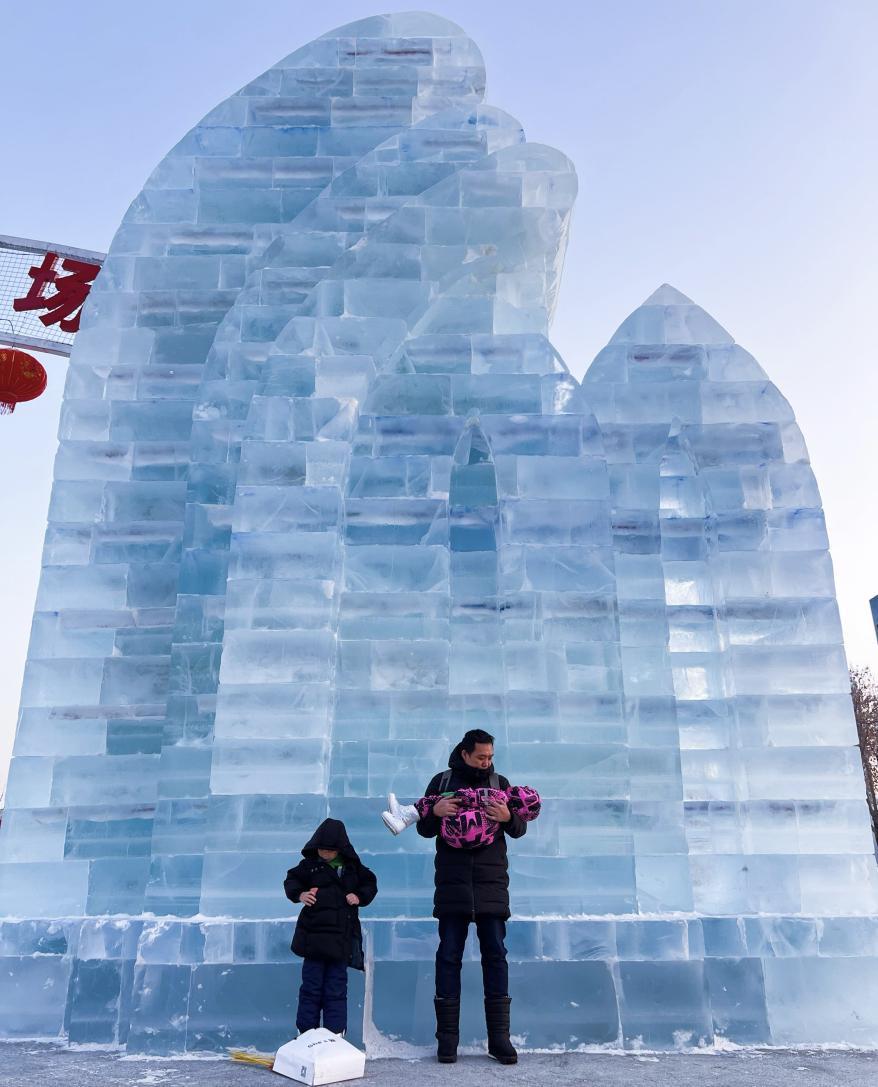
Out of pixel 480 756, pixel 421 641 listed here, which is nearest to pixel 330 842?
pixel 480 756

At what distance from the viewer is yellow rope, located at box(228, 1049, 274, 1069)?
187 inches

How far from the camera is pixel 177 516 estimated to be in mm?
6969

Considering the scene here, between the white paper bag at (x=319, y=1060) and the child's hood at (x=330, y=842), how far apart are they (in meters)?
0.80

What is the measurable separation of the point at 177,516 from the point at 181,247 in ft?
7.24

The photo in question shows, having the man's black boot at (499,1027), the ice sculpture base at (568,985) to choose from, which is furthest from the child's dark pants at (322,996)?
the man's black boot at (499,1027)

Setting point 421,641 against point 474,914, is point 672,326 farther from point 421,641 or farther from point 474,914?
point 474,914

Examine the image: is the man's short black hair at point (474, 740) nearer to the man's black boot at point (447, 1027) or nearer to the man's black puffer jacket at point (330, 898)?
the man's black puffer jacket at point (330, 898)

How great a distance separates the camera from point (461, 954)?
4.62 metres

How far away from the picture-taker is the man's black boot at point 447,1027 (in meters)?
4.64

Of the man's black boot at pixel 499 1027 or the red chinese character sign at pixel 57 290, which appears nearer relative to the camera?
the man's black boot at pixel 499 1027

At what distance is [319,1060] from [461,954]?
2.58ft

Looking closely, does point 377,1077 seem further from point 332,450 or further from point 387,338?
point 387,338

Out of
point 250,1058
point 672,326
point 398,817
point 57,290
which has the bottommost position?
point 250,1058

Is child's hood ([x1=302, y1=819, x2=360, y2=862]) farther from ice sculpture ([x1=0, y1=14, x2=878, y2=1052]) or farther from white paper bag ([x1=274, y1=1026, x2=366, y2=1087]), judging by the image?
white paper bag ([x1=274, y1=1026, x2=366, y2=1087])
